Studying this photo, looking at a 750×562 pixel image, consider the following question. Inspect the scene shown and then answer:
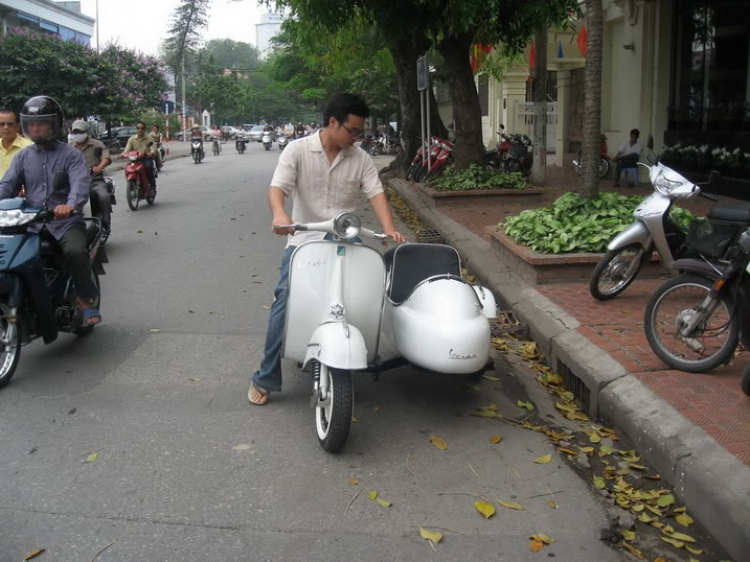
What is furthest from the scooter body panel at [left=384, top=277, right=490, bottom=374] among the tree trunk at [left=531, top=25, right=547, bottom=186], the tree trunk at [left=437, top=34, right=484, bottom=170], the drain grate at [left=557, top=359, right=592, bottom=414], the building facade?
the building facade

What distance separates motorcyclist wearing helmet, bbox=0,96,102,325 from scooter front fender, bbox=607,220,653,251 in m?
4.03

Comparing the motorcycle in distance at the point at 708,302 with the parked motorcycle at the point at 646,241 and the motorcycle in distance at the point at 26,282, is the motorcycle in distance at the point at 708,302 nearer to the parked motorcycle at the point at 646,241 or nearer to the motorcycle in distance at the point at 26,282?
the parked motorcycle at the point at 646,241

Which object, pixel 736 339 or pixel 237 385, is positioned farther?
pixel 237 385

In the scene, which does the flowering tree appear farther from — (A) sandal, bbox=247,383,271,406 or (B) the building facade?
(A) sandal, bbox=247,383,271,406

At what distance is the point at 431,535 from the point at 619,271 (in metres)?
3.87

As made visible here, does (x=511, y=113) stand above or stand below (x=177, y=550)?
above

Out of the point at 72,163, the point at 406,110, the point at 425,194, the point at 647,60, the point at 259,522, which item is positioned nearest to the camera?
the point at 259,522

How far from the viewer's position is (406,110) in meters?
19.8

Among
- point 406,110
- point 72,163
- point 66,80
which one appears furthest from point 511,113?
point 72,163

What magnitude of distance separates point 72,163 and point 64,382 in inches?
63.9

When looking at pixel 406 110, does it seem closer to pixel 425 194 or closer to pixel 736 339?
pixel 425 194

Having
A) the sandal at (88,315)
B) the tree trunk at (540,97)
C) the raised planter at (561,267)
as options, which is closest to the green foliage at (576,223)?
the raised planter at (561,267)

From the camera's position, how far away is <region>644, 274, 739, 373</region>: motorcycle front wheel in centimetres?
472

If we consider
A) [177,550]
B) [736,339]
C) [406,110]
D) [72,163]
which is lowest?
[177,550]
